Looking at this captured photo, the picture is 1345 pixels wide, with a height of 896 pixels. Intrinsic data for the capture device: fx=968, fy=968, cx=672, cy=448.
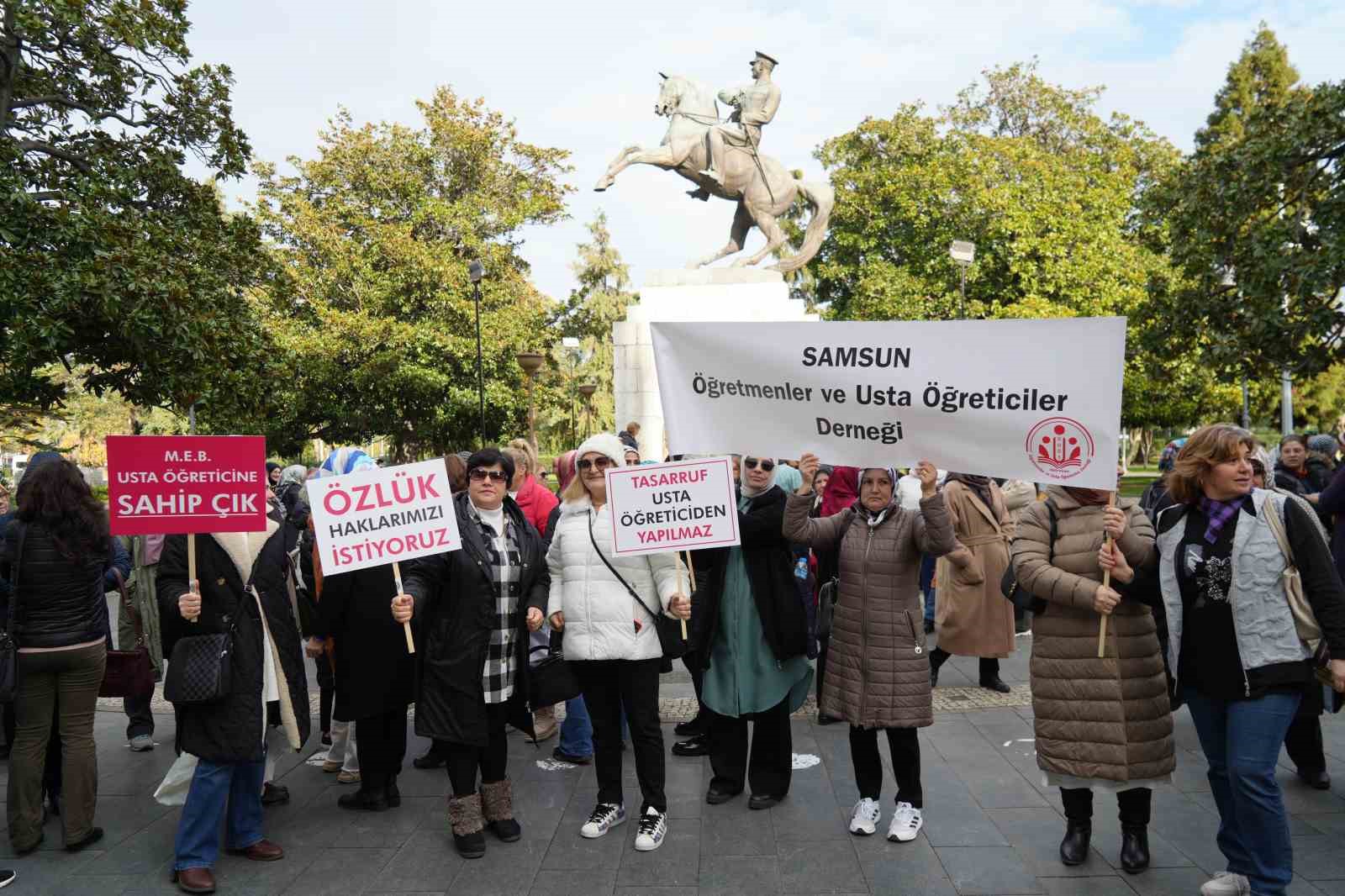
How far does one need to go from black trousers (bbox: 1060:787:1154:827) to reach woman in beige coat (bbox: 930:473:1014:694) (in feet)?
8.55

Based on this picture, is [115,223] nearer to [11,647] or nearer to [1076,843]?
[11,647]

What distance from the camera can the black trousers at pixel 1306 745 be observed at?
16.3 feet

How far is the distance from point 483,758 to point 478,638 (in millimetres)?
626

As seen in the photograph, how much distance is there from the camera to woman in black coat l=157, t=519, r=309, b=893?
4230 millimetres

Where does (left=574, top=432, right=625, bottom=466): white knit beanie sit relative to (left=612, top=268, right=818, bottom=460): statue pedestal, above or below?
below

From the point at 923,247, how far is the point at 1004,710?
27.2m

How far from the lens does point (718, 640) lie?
16.4ft

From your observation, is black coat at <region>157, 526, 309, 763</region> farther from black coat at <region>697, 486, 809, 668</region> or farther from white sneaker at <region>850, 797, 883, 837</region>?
white sneaker at <region>850, 797, 883, 837</region>

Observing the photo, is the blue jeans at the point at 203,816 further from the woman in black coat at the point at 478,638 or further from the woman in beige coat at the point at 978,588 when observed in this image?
the woman in beige coat at the point at 978,588

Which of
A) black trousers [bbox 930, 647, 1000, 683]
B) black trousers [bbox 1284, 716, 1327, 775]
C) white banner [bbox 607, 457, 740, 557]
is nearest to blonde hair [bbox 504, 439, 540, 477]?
white banner [bbox 607, 457, 740, 557]

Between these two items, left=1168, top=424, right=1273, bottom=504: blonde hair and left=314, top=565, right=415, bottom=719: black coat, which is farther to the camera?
left=314, top=565, right=415, bottom=719: black coat

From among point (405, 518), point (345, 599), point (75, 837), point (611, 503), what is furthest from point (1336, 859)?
point (75, 837)

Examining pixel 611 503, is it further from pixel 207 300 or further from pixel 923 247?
pixel 923 247

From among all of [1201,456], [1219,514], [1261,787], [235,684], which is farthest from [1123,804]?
[235,684]
